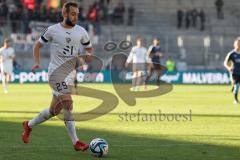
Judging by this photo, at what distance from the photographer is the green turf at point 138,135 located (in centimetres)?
1238

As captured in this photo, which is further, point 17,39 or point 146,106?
point 17,39

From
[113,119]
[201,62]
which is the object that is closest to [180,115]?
[113,119]

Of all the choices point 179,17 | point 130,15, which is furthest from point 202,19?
point 130,15

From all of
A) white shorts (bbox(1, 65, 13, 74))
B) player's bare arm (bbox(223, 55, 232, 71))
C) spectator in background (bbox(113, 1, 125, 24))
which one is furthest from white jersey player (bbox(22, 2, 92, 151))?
spectator in background (bbox(113, 1, 125, 24))

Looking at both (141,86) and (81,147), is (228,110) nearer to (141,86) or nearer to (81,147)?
(81,147)

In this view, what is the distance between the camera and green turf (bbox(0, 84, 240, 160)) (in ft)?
40.6

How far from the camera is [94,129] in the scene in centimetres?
1691

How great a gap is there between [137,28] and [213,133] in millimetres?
36728

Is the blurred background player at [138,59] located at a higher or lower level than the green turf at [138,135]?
lower

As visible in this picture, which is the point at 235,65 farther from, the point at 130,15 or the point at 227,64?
the point at 130,15

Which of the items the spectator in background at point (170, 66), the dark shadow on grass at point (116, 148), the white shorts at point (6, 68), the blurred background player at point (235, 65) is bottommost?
the spectator in background at point (170, 66)

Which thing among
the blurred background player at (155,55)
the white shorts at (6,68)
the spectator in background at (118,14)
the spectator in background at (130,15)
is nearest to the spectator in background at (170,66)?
the spectator in background at (118,14)

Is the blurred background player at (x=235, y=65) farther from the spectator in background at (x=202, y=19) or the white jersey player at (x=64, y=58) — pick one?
the spectator in background at (x=202, y=19)

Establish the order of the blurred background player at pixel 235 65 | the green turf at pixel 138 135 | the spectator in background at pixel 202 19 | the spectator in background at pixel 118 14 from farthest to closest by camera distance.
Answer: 1. the spectator in background at pixel 202 19
2. the spectator in background at pixel 118 14
3. the blurred background player at pixel 235 65
4. the green turf at pixel 138 135
